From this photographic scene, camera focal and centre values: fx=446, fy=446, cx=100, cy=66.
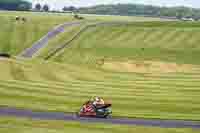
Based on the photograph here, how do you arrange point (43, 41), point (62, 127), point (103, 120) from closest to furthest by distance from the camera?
point (62, 127) → point (103, 120) → point (43, 41)

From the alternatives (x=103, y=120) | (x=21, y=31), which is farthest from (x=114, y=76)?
(x=21, y=31)

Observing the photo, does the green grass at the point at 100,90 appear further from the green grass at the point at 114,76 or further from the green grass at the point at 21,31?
the green grass at the point at 21,31

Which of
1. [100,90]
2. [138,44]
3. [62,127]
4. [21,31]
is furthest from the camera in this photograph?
[21,31]

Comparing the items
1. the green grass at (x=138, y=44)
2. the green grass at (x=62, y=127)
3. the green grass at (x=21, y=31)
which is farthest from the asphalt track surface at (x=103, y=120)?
the green grass at (x=21, y=31)

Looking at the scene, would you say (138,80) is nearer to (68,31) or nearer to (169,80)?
(169,80)

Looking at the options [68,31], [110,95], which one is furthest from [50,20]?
[110,95]

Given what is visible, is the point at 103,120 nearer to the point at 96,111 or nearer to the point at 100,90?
the point at 96,111

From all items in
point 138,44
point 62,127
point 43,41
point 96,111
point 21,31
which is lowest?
point 62,127
